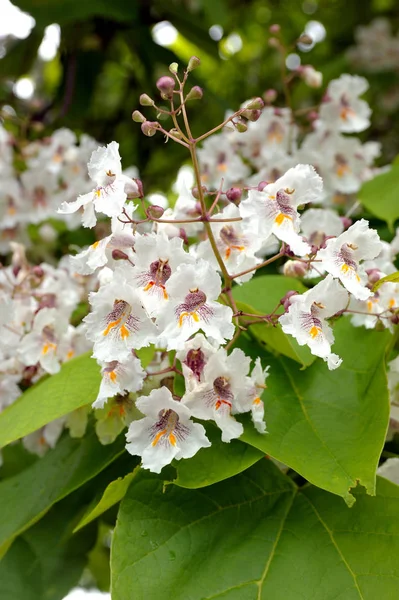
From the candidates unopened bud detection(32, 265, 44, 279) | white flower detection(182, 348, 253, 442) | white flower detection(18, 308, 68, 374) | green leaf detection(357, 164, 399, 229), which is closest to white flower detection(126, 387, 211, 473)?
white flower detection(182, 348, 253, 442)

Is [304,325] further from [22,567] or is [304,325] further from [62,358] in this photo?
[22,567]

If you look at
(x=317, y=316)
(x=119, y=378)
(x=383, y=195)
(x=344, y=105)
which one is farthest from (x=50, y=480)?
(x=344, y=105)

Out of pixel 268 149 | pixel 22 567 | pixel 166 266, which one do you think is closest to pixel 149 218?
pixel 166 266

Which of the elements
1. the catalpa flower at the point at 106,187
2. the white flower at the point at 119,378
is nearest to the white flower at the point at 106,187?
the catalpa flower at the point at 106,187

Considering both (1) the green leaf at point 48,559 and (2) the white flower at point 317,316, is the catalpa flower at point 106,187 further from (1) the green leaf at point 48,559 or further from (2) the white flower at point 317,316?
(1) the green leaf at point 48,559

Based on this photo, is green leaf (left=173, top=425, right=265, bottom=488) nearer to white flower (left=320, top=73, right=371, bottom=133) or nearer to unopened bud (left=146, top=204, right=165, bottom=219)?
unopened bud (left=146, top=204, right=165, bottom=219)

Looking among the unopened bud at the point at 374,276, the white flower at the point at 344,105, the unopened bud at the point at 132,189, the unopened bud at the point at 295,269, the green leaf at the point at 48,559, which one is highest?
the white flower at the point at 344,105
